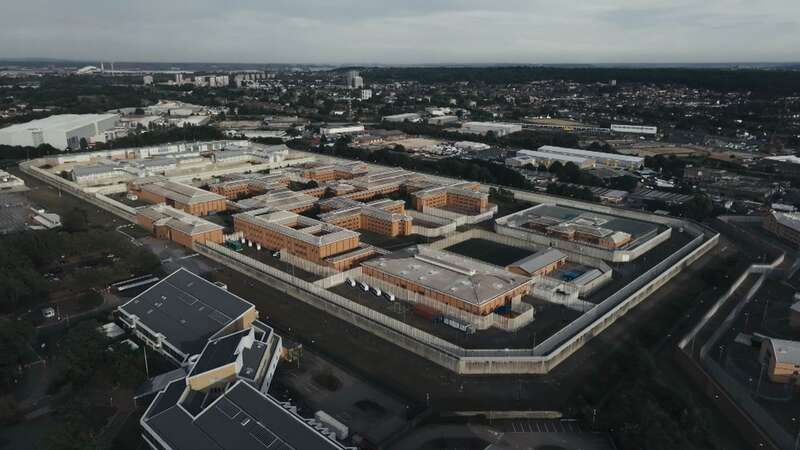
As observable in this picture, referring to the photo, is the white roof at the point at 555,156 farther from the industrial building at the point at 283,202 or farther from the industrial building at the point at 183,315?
the industrial building at the point at 183,315

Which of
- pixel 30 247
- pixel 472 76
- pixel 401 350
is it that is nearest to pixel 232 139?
pixel 30 247

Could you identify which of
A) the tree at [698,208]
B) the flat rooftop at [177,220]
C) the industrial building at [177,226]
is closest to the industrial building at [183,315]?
the industrial building at [177,226]

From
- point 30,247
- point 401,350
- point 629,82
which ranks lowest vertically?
point 401,350

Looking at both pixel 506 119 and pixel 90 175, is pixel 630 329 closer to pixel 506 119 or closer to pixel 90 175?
pixel 90 175

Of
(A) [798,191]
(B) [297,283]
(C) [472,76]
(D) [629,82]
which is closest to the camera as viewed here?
(B) [297,283]

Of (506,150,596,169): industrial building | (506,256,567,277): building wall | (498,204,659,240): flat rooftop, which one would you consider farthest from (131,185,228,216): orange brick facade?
(506,150,596,169): industrial building
